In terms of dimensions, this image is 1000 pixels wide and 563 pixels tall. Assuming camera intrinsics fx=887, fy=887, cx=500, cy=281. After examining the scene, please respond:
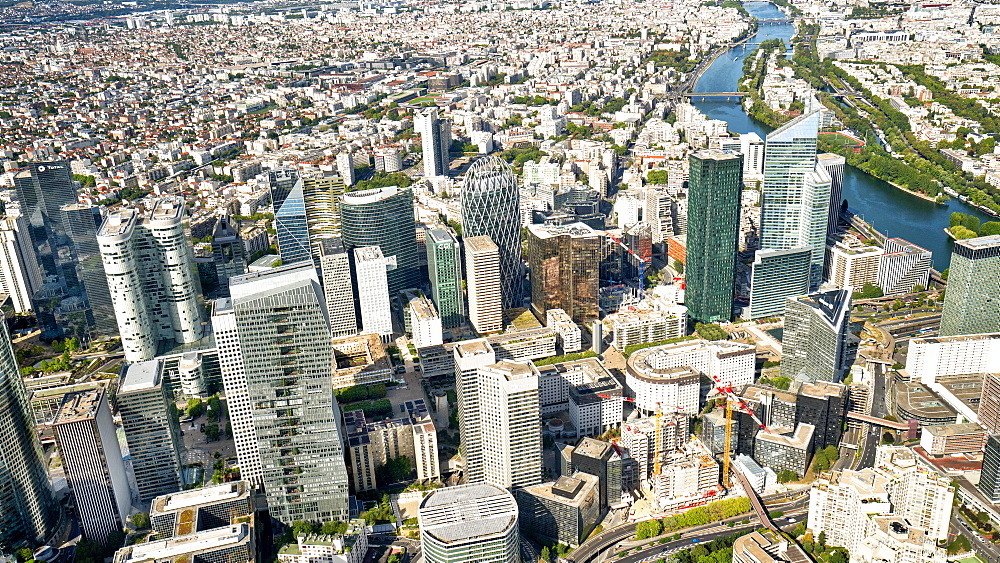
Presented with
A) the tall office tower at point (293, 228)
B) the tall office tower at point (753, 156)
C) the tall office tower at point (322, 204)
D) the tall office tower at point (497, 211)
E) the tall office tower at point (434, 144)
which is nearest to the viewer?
the tall office tower at point (497, 211)

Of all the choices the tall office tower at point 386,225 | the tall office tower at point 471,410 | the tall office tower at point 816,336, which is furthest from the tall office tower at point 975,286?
the tall office tower at point 386,225

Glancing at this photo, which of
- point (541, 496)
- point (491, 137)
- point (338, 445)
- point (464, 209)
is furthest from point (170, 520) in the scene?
point (491, 137)

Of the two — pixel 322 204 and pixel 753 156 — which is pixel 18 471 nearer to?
pixel 322 204

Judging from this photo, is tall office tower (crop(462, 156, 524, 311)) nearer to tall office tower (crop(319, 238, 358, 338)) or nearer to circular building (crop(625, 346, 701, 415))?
tall office tower (crop(319, 238, 358, 338))

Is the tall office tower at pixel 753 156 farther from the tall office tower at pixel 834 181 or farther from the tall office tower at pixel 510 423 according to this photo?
the tall office tower at pixel 510 423

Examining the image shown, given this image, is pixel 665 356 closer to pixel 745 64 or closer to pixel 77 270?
pixel 77 270

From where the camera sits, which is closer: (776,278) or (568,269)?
(568,269)

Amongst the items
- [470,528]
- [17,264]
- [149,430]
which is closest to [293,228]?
[17,264]
